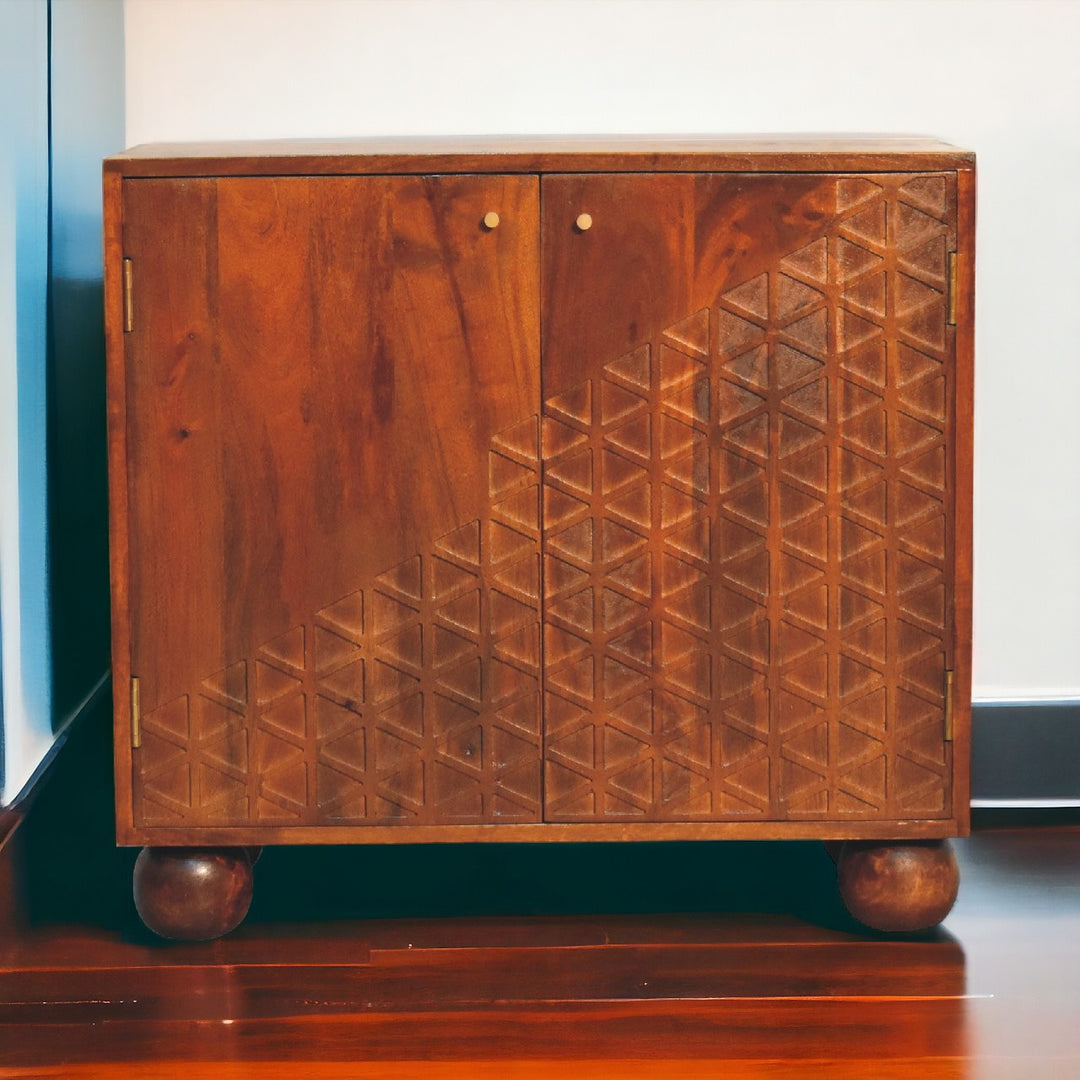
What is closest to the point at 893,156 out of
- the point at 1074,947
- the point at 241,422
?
the point at 241,422

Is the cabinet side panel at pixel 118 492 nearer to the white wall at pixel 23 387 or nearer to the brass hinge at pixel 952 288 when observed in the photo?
the white wall at pixel 23 387

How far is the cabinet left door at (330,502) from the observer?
134 centimetres

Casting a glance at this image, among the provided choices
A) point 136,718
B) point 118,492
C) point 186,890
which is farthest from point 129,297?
point 186,890

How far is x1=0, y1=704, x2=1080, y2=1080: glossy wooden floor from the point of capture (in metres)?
1.21

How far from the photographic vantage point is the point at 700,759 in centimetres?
139

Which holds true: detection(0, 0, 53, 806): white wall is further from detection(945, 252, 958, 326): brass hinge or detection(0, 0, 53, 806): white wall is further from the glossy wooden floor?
detection(945, 252, 958, 326): brass hinge

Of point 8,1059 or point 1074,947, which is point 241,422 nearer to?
point 8,1059

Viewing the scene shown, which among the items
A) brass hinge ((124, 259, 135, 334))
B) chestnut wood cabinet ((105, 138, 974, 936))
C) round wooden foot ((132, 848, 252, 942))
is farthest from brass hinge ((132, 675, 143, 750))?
brass hinge ((124, 259, 135, 334))

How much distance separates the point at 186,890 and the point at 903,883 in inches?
28.5

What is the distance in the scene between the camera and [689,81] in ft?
5.98

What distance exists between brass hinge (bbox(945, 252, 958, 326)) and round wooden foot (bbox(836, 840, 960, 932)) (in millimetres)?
526

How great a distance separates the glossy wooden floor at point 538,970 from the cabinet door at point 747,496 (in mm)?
155

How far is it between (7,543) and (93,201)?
559 millimetres

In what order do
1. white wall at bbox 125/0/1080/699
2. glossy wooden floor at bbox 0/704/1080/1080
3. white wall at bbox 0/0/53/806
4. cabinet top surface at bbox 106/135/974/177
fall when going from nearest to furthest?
1. glossy wooden floor at bbox 0/704/1080/1080
2. cabinet top surface at bbox 106/135/974/177
3. white wall at bbox 0/0/53/806
4. white wall at bbox 125/0/1080/699
